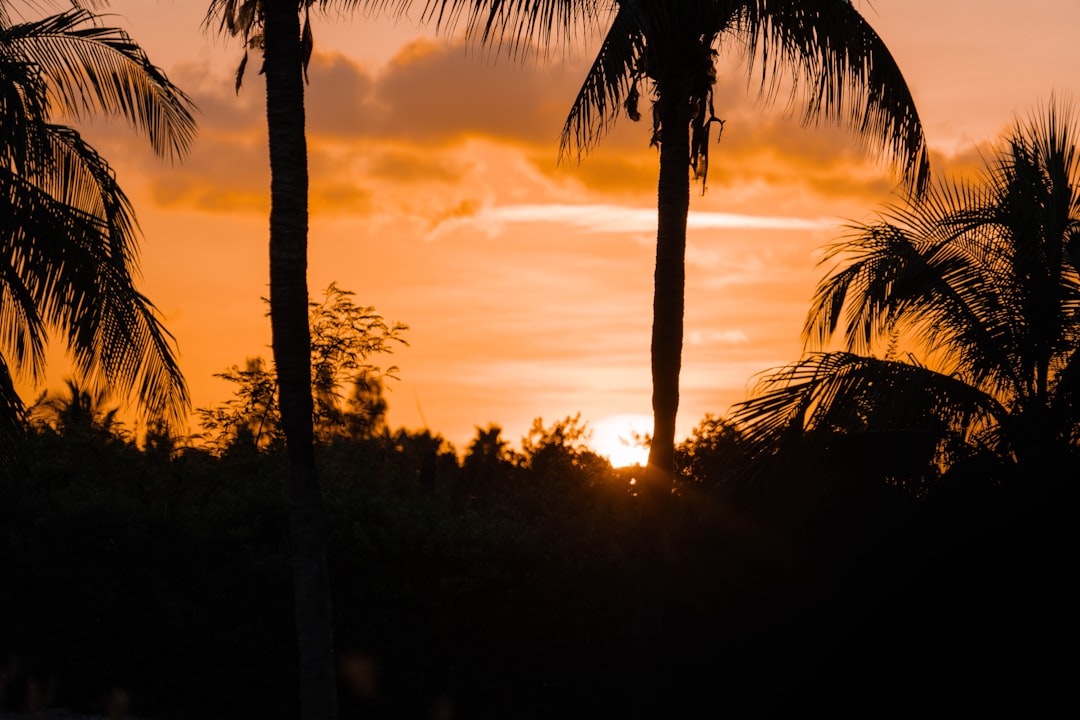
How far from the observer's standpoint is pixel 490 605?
14.4 metres

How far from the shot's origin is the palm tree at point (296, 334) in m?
9.63

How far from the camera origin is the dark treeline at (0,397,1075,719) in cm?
1391

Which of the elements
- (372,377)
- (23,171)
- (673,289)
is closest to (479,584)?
(673,289)

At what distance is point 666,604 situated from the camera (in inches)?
572

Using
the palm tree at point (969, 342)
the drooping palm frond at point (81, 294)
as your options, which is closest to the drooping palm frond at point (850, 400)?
the palm tree at point (969, 342)

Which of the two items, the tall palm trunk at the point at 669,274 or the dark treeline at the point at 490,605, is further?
the dark treeline at the point at 490,605

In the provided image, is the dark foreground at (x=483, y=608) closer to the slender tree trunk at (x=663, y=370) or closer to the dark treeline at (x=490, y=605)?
the dark treeline at (x=490, y=605)

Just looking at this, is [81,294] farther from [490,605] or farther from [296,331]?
[490,605]

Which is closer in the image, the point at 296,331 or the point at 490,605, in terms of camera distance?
the point at 296,331

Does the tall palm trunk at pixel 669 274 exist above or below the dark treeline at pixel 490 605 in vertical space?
above

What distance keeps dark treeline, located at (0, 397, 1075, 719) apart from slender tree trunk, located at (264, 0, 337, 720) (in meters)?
4.40

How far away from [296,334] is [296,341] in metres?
0.06

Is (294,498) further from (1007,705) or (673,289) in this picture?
(1007,705)

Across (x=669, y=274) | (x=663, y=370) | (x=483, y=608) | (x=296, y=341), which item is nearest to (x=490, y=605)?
(x=483, y=608)
